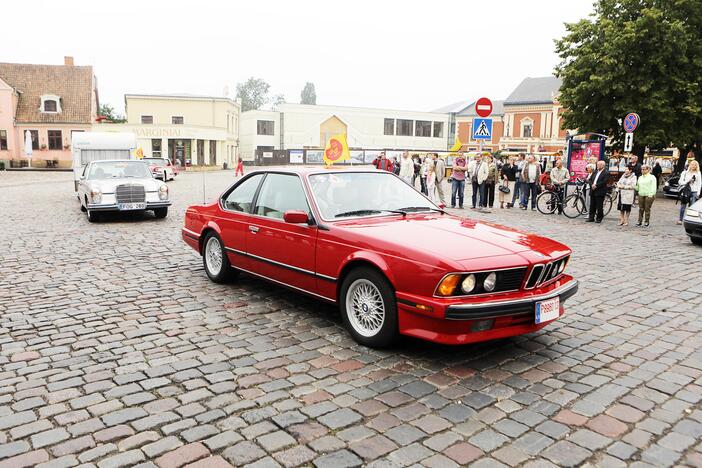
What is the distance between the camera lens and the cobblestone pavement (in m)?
3.37

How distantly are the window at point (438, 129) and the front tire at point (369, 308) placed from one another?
84705 millimetres

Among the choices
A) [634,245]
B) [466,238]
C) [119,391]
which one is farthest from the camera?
[634,245]

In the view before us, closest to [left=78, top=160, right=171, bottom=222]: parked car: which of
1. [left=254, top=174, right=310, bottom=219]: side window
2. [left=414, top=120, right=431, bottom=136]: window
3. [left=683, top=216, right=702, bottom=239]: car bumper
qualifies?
[left=254, top=174, right=310, bottom=219]: side window

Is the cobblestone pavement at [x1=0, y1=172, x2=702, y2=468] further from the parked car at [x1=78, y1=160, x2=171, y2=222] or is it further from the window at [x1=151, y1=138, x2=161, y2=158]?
the window at [x1=151, y1=138, x2=161, y2=158]

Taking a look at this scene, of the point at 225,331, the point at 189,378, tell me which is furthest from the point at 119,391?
the point at 225,331

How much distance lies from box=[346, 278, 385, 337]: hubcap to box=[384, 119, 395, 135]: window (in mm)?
80433

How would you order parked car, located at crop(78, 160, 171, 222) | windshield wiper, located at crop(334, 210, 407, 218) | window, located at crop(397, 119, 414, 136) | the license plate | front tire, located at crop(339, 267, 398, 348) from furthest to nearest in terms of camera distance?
1. window, located at crop(397, 119, 414, 136)
2. parked car, located at crop(78, 160, 171, 222)
3. windshield wiper, located at crop(334, 210, 407, 218)
4. front tire, located at crop(339, 267, 398, 348)
5. the license plate

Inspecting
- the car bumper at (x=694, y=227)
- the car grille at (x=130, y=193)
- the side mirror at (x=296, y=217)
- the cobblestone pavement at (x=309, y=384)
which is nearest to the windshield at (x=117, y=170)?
the car grille at (x=130, y=193)

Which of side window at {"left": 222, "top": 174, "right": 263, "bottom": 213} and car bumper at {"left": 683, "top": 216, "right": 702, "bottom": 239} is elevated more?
side window at {"left": 222, "top": 174, "right": 263, "bottom": 213}

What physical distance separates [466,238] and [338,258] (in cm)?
116

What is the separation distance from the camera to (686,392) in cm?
423

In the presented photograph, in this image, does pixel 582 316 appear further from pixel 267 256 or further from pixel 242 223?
pixel 242 223

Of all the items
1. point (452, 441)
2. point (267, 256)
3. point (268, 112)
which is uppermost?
point (268, 112)

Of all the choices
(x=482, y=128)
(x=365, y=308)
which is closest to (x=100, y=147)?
(x=482, y=128)
